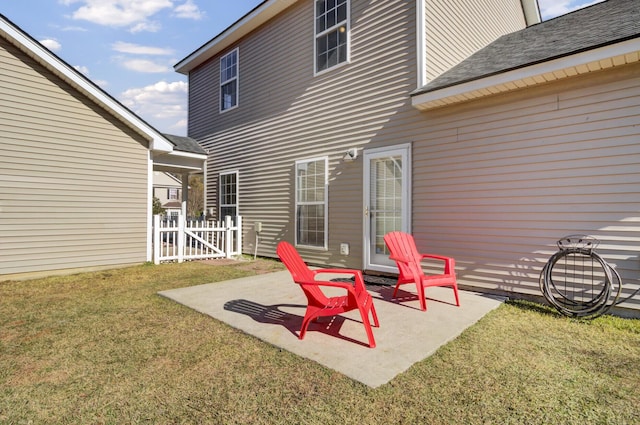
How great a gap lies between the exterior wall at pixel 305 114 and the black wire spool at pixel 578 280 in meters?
2.85

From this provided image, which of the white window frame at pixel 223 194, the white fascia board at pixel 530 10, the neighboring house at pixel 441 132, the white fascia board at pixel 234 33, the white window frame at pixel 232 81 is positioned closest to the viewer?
the neighboring house at pixel 441 132

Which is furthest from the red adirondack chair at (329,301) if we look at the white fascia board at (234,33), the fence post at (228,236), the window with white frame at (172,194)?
the window with white frame at (172,194)

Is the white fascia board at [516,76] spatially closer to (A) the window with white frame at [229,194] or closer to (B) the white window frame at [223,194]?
(B) the white window frame at [223,194]

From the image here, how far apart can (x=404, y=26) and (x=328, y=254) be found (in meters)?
4.37

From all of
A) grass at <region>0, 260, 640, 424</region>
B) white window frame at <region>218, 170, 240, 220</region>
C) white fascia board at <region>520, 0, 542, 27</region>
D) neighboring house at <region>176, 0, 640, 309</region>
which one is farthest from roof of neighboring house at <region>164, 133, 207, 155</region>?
white fascia board at <region>520, 0, 542, 27</region>

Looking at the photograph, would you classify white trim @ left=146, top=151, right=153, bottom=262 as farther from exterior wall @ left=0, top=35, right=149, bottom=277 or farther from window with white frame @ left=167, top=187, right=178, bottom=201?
window with white frame @ left=167, top=187, right=178, bottom=201

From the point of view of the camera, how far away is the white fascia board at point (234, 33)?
7.91 meters

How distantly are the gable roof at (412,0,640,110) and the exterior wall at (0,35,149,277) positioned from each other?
6066 millimetres

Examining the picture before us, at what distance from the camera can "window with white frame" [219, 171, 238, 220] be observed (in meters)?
9.44

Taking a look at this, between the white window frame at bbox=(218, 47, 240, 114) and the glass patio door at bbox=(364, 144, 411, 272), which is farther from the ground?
the white window frame at bbox=(218, 47, 240, 114)

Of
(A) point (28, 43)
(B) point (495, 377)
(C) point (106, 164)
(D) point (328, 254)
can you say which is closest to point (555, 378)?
(B) point (495, 377)

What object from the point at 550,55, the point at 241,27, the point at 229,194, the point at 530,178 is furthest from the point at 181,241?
the point at 550,55

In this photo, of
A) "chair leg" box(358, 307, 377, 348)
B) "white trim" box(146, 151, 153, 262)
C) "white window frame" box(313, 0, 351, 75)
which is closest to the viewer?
"chair leg" box(358, 307, 377, 348)

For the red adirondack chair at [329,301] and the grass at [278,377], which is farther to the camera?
the red adirondack chair at [329,301]
